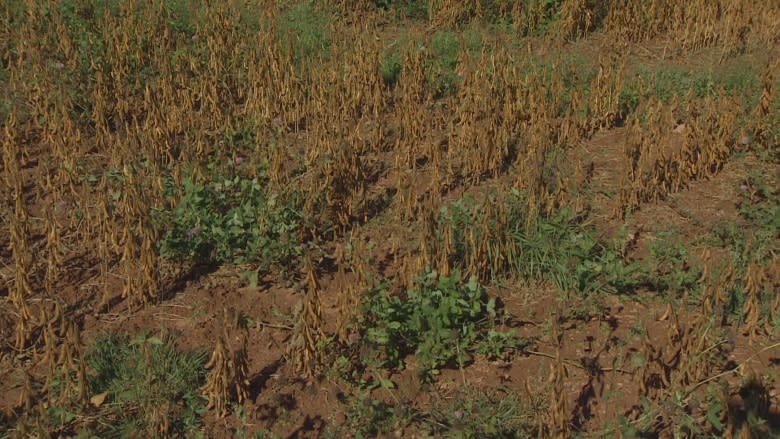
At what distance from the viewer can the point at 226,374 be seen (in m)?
3.96

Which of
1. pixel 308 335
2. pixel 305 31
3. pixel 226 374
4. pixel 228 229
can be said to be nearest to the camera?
pixel 226 374

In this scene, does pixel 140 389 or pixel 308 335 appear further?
pixel 308 335

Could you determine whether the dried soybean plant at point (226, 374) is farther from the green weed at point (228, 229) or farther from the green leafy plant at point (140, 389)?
the green weed at point (228, 229)

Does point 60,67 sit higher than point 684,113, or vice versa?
point 60,67

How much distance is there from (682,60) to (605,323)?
3811 mm

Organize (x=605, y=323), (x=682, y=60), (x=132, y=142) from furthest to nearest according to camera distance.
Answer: (x=682, y=60)
(x=132, y=142)
(x=605, y=323)

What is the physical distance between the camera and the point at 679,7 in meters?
7.97

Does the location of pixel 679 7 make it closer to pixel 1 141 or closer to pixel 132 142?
pixel 132 142

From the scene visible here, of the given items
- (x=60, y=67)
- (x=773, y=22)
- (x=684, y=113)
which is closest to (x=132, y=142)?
(x=60, y=67)

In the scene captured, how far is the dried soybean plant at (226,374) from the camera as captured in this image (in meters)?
3.91

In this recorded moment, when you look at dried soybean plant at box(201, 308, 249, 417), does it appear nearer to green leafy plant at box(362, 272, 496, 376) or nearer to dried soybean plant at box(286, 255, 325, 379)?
dried soybean plant at box(286, 255, 325, 379)

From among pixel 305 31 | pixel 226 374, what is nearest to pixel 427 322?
pixel 226 374

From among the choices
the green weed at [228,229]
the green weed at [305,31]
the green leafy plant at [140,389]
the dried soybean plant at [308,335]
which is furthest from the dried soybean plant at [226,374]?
the green weed at [305,31]

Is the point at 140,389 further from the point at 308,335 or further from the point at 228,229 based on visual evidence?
the point at 228,229
